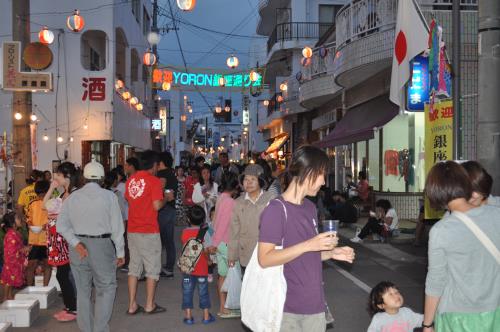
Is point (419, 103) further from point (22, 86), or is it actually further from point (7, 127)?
point (7, 127)

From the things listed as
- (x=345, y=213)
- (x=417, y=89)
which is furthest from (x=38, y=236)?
(x=345, y=213)

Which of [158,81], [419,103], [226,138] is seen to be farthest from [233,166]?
[226,138]

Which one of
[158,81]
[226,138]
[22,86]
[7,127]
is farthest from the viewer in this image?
[226,138]

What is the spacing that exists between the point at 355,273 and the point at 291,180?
7.38 m

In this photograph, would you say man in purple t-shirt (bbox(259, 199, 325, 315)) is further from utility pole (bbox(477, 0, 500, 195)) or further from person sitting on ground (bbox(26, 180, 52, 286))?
person sitting on ground (bbox(26, 180, 52, 286))

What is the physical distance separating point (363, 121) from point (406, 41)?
32.5ft

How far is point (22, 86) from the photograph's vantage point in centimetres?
1198

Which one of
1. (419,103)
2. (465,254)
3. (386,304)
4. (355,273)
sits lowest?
(355,273)

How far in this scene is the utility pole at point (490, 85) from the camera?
5943 mm

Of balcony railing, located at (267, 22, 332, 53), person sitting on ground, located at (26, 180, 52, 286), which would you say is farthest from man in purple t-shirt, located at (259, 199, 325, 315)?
balcony railing, located at (267, 22, 332, 53)

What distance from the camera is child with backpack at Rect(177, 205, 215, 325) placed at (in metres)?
7.05

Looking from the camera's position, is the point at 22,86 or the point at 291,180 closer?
the point at 291,180

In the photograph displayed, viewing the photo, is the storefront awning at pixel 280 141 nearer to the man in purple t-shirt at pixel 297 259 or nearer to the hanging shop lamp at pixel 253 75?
the hanging shop lamp at pixel 253 75

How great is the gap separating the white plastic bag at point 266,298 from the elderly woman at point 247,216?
311 centimetres
